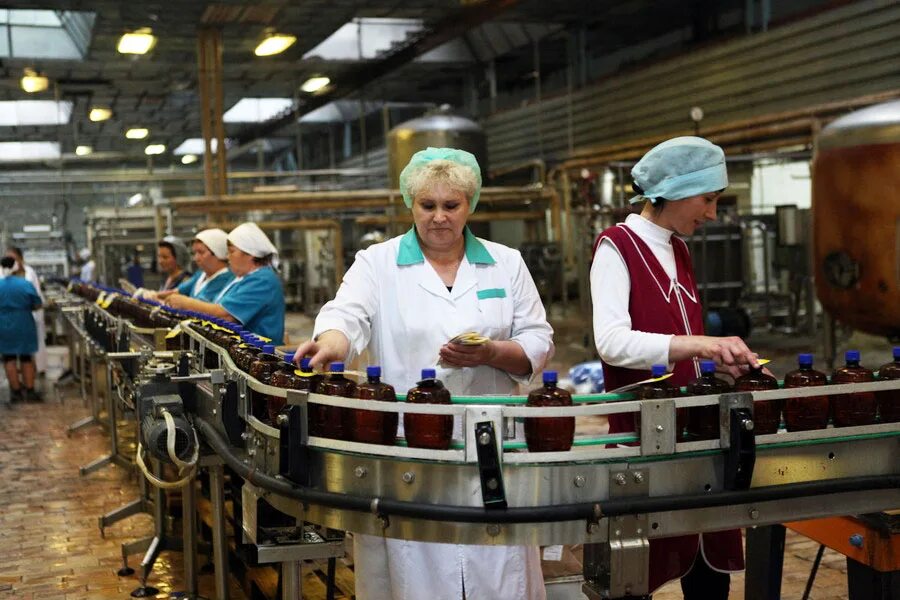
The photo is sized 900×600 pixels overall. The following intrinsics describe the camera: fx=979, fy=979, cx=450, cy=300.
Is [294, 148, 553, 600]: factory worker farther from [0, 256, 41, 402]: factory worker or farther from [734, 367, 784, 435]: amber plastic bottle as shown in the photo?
[0, 256, 41, 402]: factory worker

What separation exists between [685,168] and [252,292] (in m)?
2.38

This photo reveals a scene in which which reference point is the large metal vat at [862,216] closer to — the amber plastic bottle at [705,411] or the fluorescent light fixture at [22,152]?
the amber plastic bottle at [705,411]

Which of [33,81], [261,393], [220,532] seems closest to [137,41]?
[33,81]

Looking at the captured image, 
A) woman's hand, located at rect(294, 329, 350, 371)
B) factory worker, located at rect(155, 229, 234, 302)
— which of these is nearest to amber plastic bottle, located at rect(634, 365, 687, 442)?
woman's hand, located at rect(294, 329, 350, 371)

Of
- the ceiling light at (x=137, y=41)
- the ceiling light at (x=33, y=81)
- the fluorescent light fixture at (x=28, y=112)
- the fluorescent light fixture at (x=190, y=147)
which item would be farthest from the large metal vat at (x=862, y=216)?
the fluorescent light fixture at (x=190, y=147)

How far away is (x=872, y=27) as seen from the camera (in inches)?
326

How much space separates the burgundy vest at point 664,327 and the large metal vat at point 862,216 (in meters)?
4.77

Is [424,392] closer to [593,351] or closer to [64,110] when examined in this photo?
[593,351]

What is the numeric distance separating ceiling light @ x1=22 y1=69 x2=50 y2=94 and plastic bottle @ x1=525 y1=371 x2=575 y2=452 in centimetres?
1181

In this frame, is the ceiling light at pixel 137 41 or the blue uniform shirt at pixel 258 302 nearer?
the blue uniform shirt at pixel 258 302

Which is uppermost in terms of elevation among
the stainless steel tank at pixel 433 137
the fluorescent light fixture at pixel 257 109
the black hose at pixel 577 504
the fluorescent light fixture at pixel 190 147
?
the fluorescent light fixture at pixel 257 109

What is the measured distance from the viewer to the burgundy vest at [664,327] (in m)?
1.97

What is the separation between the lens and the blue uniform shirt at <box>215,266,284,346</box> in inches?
157

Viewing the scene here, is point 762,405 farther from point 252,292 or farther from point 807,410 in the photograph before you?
point 252,292
